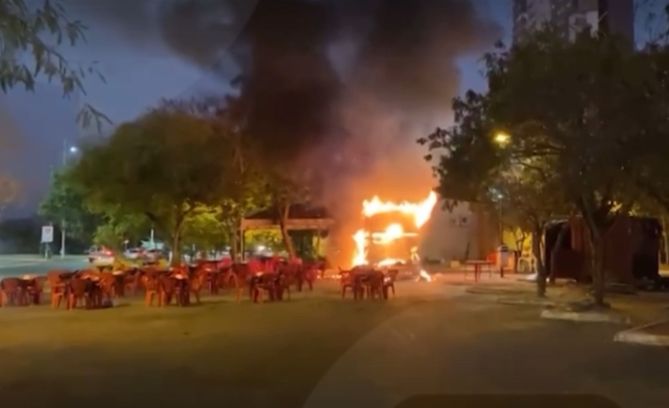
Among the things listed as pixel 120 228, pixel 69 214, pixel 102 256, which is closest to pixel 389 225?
pixel 120 228

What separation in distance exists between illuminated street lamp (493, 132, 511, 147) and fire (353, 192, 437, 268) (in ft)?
69.8

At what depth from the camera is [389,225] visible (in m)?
46.7

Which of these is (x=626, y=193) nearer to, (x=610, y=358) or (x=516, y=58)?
(x=516, y=58)

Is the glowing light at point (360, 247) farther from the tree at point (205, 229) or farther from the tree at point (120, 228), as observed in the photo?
the tree at point (120, 228)

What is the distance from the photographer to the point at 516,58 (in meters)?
21.9

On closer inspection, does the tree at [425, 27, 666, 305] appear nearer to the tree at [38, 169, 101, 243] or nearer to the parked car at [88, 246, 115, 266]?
the parked car at [88, 246, 115, 266]

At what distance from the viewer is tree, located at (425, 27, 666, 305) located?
19.5 meters

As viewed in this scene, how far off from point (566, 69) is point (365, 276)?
976 centimetres

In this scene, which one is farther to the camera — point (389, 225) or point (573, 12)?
point (389, 225)

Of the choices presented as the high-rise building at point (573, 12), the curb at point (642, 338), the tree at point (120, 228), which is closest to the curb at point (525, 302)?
the curb at point (642, 338)

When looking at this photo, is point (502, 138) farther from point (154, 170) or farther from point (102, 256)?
point (102, 256)

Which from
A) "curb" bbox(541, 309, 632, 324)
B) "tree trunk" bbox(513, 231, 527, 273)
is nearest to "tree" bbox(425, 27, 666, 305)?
"curb" bbox(541, 309, 632, 324)

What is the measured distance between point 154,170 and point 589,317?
55.9 feet

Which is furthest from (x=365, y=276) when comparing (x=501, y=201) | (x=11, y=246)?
(x=11, y=246)
